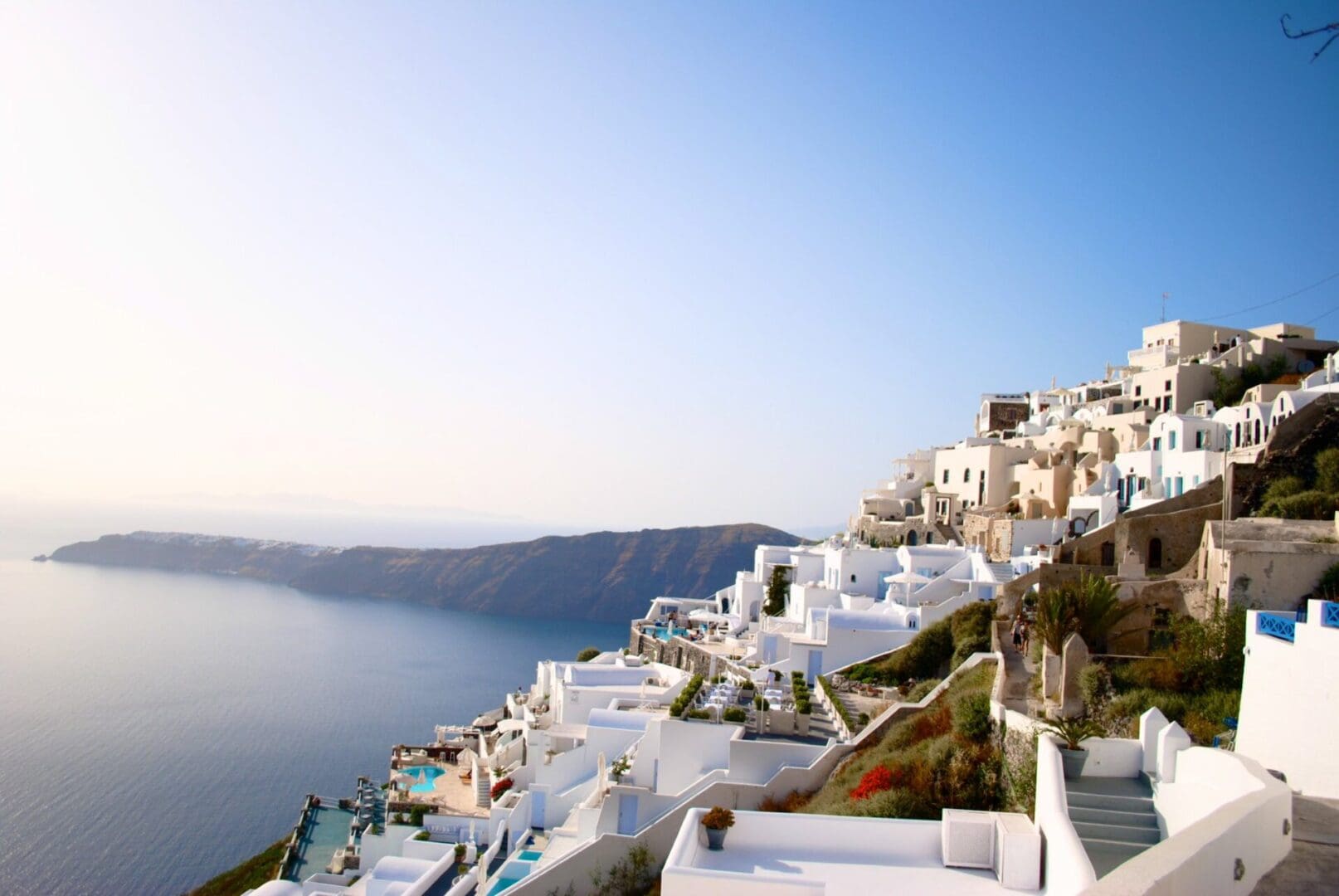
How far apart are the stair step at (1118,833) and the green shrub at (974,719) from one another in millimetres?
3866

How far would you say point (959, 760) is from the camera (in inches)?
401

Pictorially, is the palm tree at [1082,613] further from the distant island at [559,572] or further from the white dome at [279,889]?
the distant island at [559,572]

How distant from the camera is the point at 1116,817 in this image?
7.00m

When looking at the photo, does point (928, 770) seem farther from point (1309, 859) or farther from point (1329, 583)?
point (1329, 583)

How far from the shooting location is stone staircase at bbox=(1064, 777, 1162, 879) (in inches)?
259

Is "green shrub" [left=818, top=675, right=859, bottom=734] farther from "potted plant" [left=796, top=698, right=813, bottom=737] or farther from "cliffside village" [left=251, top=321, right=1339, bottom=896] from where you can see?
"potted plant" [left=796, top=698, right=813, bottom=737]

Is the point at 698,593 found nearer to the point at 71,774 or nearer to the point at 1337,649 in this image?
the point at 71,774

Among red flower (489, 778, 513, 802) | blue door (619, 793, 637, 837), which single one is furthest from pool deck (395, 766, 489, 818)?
blue door (619, 793, 637, 837)

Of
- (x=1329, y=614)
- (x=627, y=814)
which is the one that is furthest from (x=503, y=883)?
(x=1329, y=614)

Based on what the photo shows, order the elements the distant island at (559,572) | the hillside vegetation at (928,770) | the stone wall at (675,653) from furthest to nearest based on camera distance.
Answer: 1. the distant island at (559,572)
2. the stone wall at (675,653)
3. the hillside vegetation at (928,770)

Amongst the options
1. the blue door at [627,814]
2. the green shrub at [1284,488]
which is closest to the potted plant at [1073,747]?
the blue door at [627,814]

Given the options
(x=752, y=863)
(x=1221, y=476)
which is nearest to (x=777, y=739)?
(x=752, y=863)

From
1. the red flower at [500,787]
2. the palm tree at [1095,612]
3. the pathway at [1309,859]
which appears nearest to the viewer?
the pathway at [1309,859]

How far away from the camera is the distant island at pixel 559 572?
285 ft
